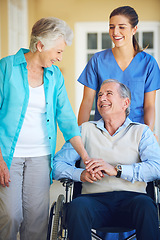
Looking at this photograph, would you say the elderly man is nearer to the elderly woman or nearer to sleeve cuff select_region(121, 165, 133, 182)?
sleeve cuff select_region(121, 165, 133, 182)

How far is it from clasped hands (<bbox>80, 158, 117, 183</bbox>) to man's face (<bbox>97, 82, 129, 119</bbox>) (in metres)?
0.37

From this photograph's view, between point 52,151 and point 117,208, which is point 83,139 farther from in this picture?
point 117,208

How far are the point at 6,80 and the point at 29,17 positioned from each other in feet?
15.6

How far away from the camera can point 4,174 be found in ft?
6.62

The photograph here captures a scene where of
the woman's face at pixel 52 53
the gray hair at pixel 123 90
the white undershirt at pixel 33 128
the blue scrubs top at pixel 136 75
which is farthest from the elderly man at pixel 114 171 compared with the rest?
the woman's face at pixel 52 53

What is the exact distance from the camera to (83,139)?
2.44m

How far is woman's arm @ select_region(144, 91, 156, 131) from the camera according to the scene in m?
2.56

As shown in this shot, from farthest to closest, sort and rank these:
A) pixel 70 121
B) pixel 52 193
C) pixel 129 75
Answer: pixel 52 193, pixel 129 75, pixel 70 121

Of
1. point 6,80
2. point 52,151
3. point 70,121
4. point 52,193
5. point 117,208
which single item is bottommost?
point 52,193

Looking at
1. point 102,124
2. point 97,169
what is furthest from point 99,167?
point 102,124

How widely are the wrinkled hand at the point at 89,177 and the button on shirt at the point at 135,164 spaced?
0.03 meters

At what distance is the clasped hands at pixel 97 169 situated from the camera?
2.19m

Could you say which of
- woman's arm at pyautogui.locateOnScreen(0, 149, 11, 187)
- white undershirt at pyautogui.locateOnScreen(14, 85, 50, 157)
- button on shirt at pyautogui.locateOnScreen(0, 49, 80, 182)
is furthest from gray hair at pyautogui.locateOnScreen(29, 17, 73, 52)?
woman's arm at pyautogui.locateOnScreen(0, 149, 11, 187)

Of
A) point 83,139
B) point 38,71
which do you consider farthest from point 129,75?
point 38,71
